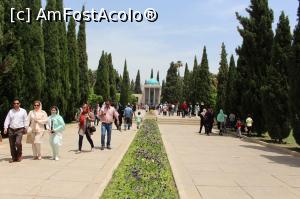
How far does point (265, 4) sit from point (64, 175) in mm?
21069

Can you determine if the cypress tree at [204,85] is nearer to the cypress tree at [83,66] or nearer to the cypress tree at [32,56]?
the cypress tree at [83,66]

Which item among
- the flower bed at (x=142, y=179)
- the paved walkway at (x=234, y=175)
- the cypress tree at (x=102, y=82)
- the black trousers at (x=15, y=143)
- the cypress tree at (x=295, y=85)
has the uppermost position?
the cypress tree at (x=102, y=82)

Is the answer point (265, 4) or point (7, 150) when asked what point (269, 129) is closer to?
point (265, 4)

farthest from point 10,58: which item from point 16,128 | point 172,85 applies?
point 172,85

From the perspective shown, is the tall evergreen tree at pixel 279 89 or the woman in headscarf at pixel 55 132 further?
the tall evergreen tree at pixel 279 89

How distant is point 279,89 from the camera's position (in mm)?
21516

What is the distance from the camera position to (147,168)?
10.9 m

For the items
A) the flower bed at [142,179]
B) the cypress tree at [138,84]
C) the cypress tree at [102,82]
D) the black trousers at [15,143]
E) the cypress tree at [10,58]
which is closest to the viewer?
the flower bed at [142,179]

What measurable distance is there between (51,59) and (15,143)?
1596 centimetres

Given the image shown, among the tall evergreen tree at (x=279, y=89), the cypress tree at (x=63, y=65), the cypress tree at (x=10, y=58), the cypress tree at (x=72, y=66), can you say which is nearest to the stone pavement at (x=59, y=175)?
the cypress tree at (x=10, y=58)

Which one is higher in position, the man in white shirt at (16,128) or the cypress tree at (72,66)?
the cypress tree at (72,66)

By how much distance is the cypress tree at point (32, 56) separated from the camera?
20570mm

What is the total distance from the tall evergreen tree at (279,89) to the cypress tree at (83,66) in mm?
19845

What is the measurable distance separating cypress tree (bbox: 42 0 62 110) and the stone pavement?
1220 cm
